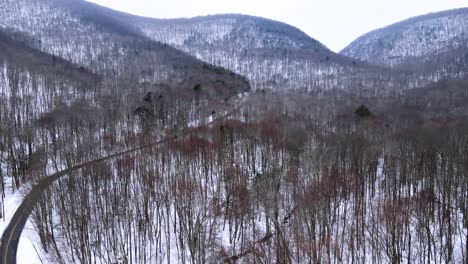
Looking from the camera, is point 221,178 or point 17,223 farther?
point 221,178

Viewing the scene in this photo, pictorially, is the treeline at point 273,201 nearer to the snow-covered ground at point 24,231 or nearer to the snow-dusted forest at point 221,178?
the snow-dusted forest at point 221,178

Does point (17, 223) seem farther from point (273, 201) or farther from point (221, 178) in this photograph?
point (273, 201)

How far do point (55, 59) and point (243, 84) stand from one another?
8996cm

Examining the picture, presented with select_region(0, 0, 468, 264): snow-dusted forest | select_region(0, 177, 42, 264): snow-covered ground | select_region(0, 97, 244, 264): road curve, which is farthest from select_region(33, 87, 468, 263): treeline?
select_region(0, 97, 244, 264): road curve

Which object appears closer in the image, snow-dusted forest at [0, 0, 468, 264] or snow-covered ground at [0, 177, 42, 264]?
snow-covered ground at [0, 177, 42, 264]

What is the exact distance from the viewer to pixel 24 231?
3291cm

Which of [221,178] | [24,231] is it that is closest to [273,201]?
[221,178]

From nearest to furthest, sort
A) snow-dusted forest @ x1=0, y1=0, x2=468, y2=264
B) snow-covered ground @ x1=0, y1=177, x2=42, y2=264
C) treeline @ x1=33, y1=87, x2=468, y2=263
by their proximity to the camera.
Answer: treeline @ x1=33, y1=87, x2=468, y2=263, snow-covered ground @ x1=0, y1=177, x2=42, y2=264, snow-dusted forest @ x1=0, y1=0, x2=468, y2=264

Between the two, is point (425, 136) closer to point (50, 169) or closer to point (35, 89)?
point (50, 169)

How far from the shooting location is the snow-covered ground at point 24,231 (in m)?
29.0

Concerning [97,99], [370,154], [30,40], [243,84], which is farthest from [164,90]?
[30,40]

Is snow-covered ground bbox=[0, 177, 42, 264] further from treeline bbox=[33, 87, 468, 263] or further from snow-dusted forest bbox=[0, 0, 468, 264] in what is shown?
treeline bbox=[33, 87, 468, 263]

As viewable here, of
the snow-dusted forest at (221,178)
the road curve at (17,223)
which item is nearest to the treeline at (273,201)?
the snow-dusted forest at (221,178)

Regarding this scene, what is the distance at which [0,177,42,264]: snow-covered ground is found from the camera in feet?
95.2
